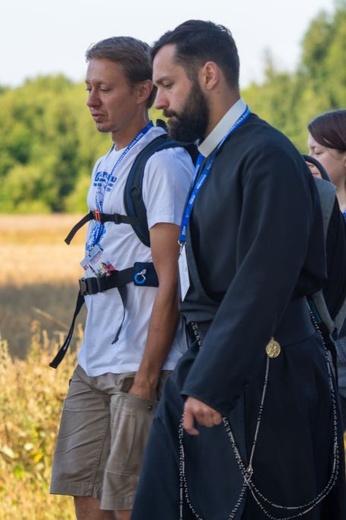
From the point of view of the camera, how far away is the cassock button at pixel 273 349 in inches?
134

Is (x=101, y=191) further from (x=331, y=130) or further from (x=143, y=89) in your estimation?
(x=331, y=130)

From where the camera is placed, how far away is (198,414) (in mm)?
3234

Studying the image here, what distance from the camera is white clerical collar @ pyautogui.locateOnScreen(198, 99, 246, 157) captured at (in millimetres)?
3477

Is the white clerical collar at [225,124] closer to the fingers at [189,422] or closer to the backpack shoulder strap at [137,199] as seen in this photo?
the backpack shoulder strap at [137,199]

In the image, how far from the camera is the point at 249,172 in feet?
10.8

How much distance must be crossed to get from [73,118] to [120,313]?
75710 mm

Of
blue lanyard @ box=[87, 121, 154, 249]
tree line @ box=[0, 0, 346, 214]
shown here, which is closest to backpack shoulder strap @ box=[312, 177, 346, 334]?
blue lanyard @ box=[87, 121, 154, 249]

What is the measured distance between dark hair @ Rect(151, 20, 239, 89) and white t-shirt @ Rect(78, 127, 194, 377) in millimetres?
579

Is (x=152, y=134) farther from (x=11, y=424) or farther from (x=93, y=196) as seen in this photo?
(x=11, y=424)

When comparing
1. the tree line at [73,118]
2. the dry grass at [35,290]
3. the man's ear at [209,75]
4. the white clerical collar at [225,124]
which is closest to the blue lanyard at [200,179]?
the white clerical collar at [225,124]

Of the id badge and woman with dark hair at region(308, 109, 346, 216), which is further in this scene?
woman with dark hair at region(308, 109, 346, 216)

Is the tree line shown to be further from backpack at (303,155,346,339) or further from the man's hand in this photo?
the man's hand

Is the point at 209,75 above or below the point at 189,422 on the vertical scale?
above

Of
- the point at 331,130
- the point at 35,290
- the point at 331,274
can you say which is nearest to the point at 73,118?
the point at 35,290
